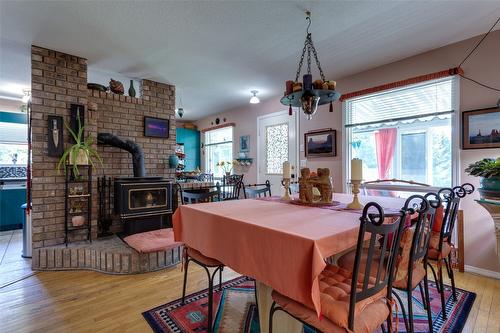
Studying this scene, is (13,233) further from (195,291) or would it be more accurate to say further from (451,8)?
(451,8)

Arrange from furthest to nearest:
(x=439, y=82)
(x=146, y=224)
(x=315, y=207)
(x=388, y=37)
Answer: (x=146, y=224) < (x=439, y=82) < (x=388, y=37) < (x=315, y=207)

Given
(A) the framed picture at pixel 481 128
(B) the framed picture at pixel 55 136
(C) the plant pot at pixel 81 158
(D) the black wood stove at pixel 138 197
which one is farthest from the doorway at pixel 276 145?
(B) the framed picture at pixel 55 136

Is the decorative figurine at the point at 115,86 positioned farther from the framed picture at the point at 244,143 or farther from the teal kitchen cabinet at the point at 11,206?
the teal kitchen cabinet at the point at 11,206

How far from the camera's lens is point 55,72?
9.55ft

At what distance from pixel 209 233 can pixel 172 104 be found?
300 cm

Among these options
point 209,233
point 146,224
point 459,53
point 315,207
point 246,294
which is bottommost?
point 246,294

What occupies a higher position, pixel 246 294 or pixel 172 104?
pixel 172 104

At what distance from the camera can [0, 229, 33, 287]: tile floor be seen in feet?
8.33

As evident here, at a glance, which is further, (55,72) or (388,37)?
(55,72)

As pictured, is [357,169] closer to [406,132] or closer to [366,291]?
[366,291]

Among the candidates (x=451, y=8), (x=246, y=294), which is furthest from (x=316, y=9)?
(x=246, y=294)

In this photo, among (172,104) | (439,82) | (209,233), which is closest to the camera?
(209,233)

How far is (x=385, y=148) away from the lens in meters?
3.29

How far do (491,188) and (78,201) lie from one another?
415 cm
